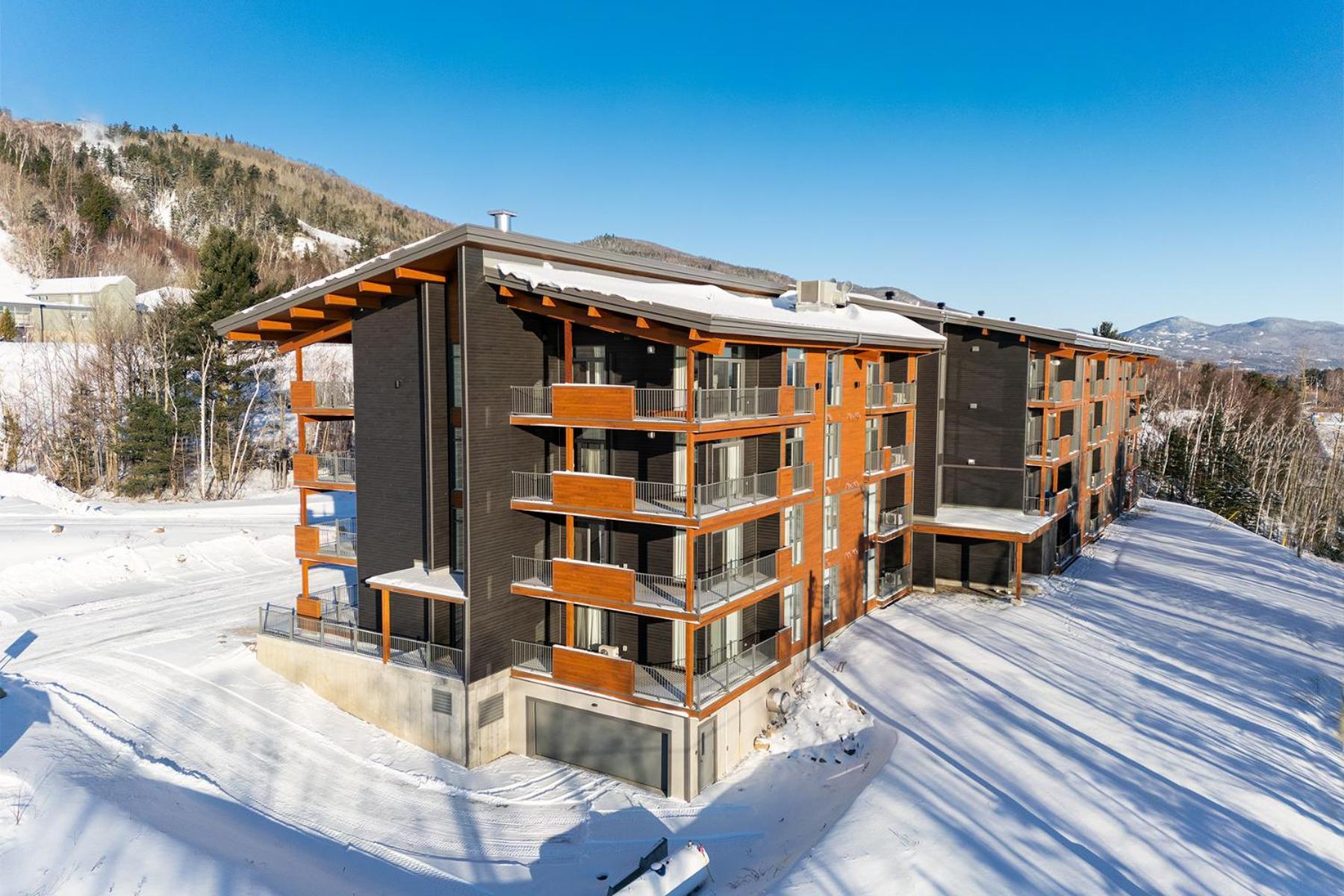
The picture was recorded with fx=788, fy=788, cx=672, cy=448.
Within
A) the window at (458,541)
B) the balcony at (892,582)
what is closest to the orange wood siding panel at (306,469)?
the window at (458,541)

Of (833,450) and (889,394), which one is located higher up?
(889,394)

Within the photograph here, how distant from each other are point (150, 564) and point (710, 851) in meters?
25.9

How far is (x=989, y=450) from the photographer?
29594mm

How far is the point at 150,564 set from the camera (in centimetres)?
3022

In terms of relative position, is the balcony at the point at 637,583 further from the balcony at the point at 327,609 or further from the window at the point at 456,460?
the balcony at the point at 327,609

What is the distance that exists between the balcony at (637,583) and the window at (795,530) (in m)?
1.68

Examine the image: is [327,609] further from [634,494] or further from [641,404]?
[641,404]

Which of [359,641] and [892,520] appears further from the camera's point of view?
[892,520]

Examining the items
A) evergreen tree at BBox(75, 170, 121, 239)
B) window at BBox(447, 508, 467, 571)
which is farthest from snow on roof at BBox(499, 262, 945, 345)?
evergreen tree at BBox(75, 170, 121, 239)

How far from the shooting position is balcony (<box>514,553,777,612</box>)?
17.2 m

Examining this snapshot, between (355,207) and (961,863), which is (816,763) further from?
(355,207)

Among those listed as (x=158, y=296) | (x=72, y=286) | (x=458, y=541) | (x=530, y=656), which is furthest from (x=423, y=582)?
(x=72, y=286)

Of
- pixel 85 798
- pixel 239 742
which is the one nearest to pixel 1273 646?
pixel 239 742

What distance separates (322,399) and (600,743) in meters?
11.8
